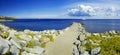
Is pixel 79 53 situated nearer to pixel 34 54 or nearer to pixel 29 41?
pixel 34 54

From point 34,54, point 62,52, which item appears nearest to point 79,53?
point 62,52

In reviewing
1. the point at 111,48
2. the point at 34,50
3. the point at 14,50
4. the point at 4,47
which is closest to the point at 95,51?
the point at 111,48

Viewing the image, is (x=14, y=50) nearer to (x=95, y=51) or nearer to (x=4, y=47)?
(x=4, y=47)

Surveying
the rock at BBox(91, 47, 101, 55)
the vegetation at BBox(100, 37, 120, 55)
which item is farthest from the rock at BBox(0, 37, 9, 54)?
the vegetation at BBox(100, 37, 120, 55)

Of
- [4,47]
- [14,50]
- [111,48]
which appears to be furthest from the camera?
[111,48]

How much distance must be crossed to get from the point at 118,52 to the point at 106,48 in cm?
77

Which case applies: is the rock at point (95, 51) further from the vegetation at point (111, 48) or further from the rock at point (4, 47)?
the rock at point (4, 47)

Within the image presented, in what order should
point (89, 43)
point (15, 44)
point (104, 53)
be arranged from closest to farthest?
1. point (104, 53)
2. point (15, 44)
3. point (89, 43)

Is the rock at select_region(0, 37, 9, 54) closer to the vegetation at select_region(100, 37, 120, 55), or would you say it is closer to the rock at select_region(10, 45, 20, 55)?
the rock at select_region(10, 45, 20, 55)

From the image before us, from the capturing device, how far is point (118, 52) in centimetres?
1328

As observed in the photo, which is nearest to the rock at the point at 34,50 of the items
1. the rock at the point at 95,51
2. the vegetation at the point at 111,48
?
the rock at the point at 95,51

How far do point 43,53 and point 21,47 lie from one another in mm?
1420

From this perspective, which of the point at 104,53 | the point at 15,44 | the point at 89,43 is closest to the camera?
the point at 104,53

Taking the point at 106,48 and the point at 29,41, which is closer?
the point at 106,48
